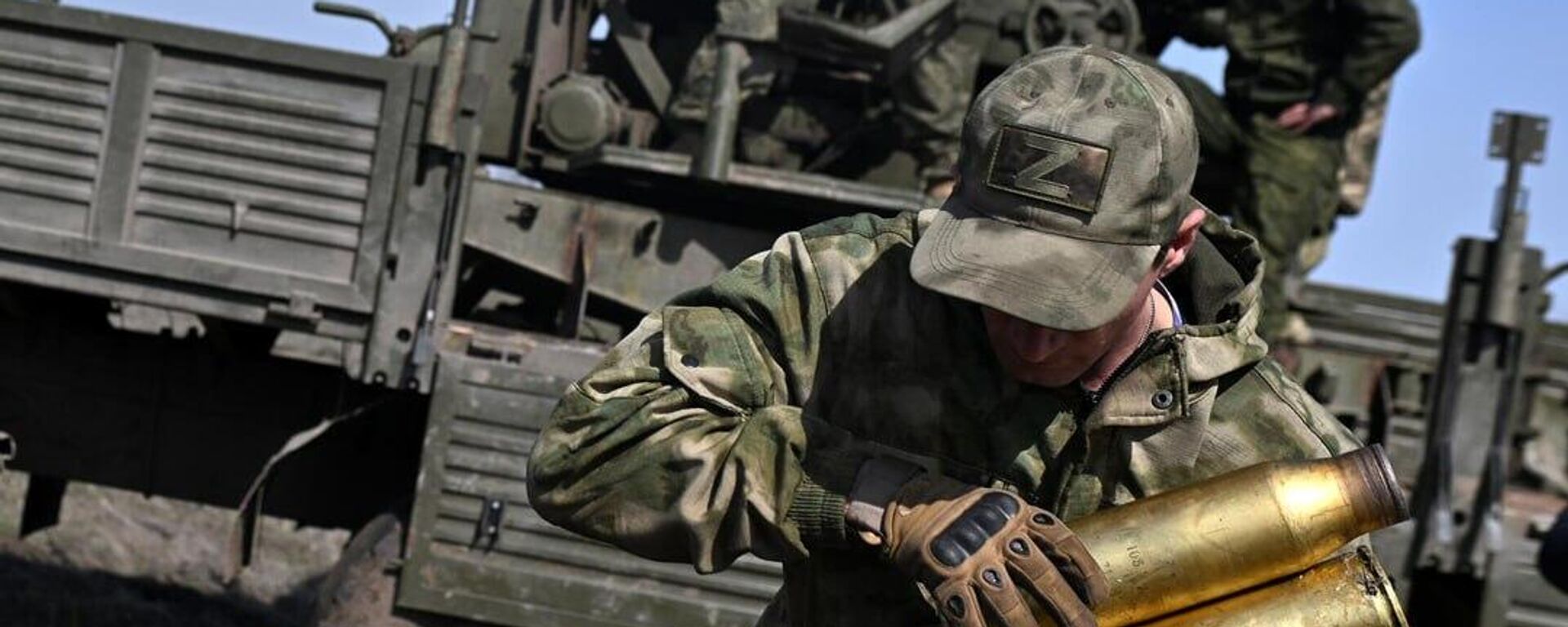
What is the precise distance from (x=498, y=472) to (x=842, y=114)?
2059 millimetres

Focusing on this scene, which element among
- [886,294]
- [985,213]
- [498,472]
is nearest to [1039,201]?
[985,213]

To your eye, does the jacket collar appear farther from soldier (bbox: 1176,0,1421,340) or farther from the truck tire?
soldier (bbox: 1176,0,1421,340)

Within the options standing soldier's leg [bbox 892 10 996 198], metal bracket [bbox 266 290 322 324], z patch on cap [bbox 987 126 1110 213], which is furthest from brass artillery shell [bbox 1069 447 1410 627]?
standing soldier's leg [bbox 892 10 996 198]

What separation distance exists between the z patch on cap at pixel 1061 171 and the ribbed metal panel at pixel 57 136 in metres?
5.39

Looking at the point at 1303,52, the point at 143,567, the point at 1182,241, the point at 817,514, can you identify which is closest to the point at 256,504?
the point at 143,567

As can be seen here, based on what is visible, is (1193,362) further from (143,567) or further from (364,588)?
(143,567)

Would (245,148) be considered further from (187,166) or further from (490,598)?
(490,598)

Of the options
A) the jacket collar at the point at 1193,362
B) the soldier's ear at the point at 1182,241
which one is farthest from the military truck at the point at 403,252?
the soldier's ear at the point at 1182,241

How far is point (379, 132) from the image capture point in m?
7.55

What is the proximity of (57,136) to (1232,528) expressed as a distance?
221 inches

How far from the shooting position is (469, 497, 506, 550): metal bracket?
723 cm

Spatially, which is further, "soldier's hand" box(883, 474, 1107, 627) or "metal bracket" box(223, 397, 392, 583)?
"metal bracket" box(223, 397, 392, 583)

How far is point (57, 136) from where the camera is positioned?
25.0ft

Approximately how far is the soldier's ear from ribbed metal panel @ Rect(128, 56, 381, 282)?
16.1 feet
